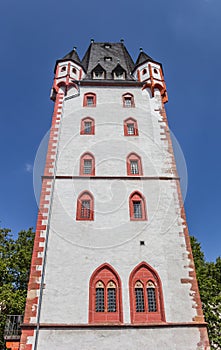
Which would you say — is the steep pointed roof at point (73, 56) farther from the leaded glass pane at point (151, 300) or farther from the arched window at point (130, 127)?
the leaded glass pane at point (151, 300)

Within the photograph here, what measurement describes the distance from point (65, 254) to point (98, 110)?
10.2 meters

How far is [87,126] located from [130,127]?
2668 mm

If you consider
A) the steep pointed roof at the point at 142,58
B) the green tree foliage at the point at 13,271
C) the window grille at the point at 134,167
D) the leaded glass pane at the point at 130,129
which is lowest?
the green tree foliage at the point at 13,271

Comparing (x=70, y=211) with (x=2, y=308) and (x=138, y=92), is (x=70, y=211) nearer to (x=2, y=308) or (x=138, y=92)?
(x=2, y=308)

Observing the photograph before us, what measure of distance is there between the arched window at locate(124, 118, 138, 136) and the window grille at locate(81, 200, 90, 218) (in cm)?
547

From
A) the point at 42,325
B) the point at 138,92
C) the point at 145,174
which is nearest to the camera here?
the point at 42,325

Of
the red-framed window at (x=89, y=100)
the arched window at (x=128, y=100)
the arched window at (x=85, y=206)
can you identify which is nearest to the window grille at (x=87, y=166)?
the arched window at (x=85, y=206)

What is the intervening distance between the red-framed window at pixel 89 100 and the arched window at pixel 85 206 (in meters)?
7.51

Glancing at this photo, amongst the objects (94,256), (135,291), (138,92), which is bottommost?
(135,291)

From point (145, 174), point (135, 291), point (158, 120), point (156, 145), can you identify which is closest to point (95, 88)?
point (158, 120)

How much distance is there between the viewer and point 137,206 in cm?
1470

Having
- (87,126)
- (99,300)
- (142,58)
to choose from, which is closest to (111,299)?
(99,300)

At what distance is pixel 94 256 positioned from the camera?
42.1 ft

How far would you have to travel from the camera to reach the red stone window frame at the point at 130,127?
1807cm
